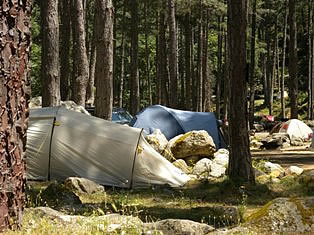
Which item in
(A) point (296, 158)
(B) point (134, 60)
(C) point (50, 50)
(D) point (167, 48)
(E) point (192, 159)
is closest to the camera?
(C) point (50, 50)

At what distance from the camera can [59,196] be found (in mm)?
9250

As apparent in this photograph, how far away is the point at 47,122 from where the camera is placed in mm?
11688

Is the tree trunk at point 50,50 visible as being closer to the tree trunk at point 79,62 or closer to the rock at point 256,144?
the tree trunk at point 79,62

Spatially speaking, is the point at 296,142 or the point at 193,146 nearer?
the point at 193,146

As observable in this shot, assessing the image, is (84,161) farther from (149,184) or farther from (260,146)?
(260,146)

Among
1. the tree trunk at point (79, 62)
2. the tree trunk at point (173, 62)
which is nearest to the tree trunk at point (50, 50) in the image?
the tree trunk at point (79, 62)

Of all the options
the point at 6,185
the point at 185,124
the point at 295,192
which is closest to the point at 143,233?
the point at 6,185

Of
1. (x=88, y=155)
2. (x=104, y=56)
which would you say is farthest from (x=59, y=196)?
(x=104, y=56)

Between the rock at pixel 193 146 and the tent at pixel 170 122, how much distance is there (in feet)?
7.80

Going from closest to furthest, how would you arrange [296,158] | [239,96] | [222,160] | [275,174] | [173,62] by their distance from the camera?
1. [239,96]
2. [275,174]
3. [222,160]
4. [296,158]
5. [173,62]

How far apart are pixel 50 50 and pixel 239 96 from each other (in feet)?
16.3

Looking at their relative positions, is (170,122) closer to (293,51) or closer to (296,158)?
(296,158)

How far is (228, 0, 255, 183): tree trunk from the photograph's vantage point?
1083 centimetres

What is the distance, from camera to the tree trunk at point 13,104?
3990 millimetres
